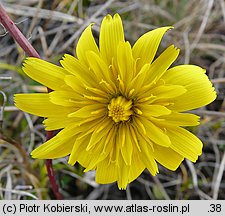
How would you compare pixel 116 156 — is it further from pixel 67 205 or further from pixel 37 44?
pixel 37 44

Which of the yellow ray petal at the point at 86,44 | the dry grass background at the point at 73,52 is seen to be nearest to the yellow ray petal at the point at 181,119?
the yellow ray petal at the point at 86,44

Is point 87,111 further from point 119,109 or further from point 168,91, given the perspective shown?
point 168,91

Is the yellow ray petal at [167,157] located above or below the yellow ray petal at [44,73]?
below

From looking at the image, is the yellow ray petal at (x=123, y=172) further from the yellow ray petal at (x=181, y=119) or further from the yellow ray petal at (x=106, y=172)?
the yellow ray petal at (x=181, y=119)

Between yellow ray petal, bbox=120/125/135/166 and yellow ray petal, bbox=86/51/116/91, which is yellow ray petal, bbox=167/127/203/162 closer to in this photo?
yellow ray petal, bbox=120/125/135/166

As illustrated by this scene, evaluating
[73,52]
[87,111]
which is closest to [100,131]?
[87,111]

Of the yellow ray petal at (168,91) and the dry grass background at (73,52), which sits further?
the dry grass background at (73,52)
